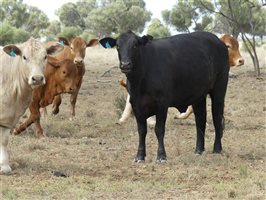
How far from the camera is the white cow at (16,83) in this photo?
763 centimetres

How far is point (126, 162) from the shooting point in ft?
27.9

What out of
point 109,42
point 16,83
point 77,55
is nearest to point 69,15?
point 77,55

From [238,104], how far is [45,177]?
924cm

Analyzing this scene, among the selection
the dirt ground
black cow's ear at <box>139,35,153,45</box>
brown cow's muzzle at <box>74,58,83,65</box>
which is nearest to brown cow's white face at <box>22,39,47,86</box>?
the dirt ground

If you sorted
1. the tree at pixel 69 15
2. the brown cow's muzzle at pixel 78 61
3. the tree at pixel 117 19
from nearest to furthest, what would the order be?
1. the brown cow's muzzle at pixel 78 61
2. the tree at pixel 117 19
3. the tree at pixel 69 15

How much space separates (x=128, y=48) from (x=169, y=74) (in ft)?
2.24

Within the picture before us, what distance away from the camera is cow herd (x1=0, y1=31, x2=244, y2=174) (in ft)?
25.3

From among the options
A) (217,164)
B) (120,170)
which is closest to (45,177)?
(120,170)

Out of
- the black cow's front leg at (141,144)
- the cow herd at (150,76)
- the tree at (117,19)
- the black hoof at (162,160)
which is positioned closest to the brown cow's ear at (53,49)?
the cow herd at (150,76)

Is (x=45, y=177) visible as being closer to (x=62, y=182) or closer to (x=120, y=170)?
(x=62, y=182)

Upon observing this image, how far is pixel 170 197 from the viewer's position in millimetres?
6250

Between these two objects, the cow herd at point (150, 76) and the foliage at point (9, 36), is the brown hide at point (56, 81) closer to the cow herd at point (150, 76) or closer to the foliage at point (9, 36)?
the cow herd at point (150, 76)

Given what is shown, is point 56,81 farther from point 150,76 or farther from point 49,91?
point 150,76

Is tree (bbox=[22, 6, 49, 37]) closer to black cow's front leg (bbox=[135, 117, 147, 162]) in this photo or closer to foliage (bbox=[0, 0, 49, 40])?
foliage (bbox=[0, 0, 49, 40])
